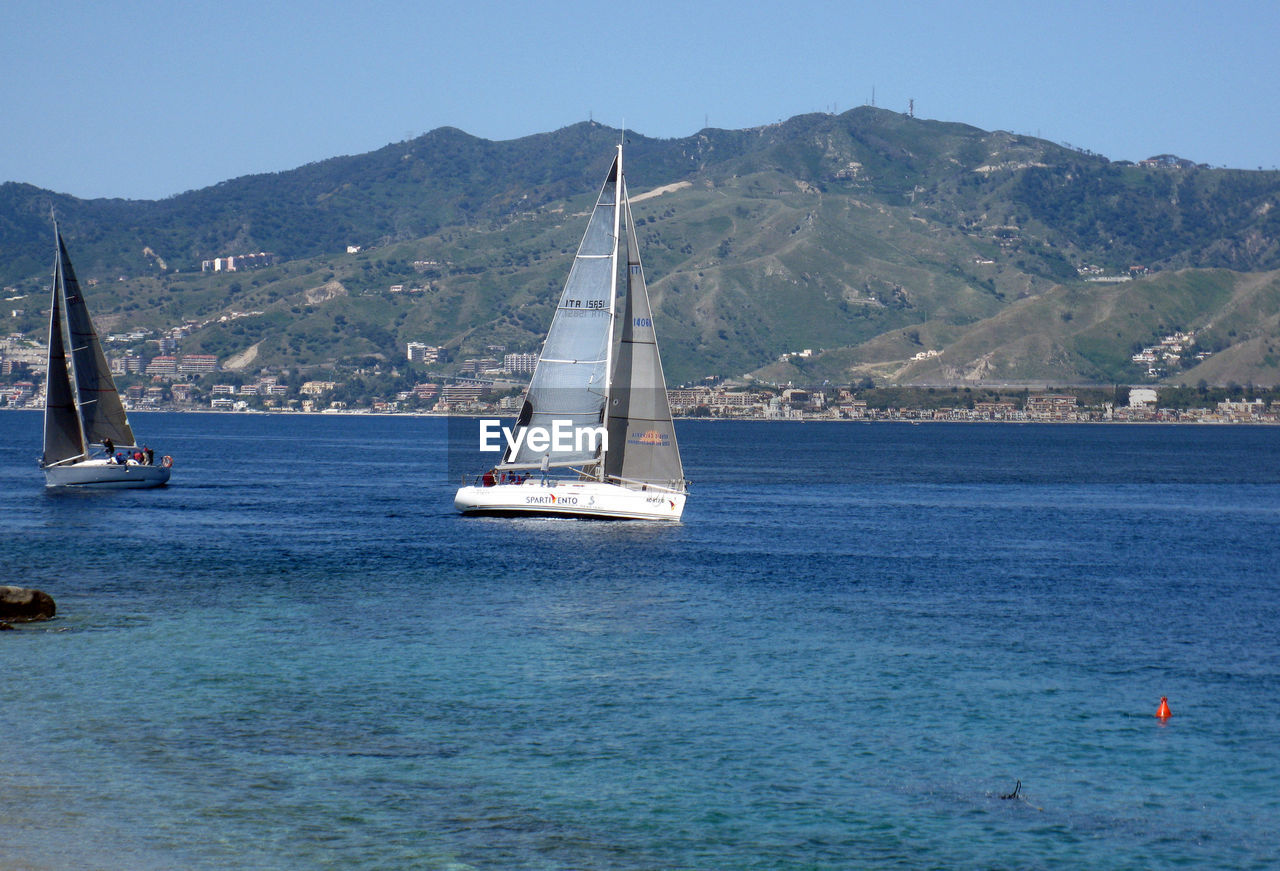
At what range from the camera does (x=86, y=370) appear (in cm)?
7025

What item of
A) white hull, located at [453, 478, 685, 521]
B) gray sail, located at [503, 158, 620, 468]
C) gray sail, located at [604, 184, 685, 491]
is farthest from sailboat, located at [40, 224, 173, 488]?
gray sail, located at [604, 184, 685, 491]

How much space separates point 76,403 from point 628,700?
52.3 meters

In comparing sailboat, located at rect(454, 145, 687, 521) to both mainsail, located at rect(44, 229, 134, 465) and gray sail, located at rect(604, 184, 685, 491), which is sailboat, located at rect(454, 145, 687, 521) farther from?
mainsail, located at rect(44, 229, 134, 465)

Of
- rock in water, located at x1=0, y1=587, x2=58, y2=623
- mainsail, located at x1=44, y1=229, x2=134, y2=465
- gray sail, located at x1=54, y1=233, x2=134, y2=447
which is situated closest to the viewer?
rock in water, located at x1=0, y1=587, x2=58, y2=623

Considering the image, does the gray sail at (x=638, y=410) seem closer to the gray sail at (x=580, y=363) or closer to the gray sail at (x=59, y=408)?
the gray sail at (x=580, y=363)

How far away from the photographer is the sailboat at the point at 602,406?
5528 cm

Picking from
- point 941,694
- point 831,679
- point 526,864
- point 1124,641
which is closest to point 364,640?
point 831,679

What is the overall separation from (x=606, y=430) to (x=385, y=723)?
30.8 metres

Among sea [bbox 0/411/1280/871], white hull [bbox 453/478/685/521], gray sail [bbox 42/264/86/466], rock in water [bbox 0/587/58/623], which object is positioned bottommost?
sea [bbox 0/411/1280/871]

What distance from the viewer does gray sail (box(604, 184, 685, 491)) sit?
55.2 meters

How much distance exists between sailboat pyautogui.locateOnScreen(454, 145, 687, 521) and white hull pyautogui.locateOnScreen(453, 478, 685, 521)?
4 cm

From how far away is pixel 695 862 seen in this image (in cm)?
1817

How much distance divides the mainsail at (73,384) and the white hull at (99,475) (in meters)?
0.74

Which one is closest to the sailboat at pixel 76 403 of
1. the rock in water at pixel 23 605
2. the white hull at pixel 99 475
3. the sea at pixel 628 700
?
the white hull at pixel 99 475
